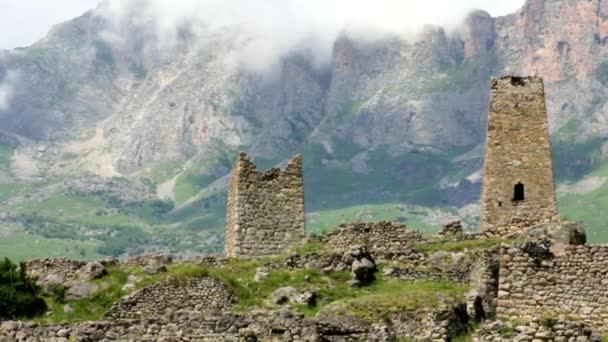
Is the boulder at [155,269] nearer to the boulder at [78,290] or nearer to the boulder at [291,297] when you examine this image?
the boulder at [78,290]

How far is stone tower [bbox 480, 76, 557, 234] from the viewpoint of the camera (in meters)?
44.7

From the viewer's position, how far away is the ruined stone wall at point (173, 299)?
1307 inches

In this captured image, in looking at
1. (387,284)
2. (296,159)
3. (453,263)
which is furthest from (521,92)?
(387,284)

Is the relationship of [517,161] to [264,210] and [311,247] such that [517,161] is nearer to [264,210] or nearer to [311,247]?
[264,210]

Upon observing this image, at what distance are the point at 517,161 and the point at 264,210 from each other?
10071mm

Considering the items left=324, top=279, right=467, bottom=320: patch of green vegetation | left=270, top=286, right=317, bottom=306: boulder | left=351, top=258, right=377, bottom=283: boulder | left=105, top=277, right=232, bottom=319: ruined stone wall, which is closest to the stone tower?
left=351, top=258, right=377, bottom=283: boulder

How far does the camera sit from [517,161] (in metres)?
45.2

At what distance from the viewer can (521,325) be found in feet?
72.7

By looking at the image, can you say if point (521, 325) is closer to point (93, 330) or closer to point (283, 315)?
point (283, 315)

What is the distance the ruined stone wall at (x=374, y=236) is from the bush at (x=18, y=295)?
10.6 m

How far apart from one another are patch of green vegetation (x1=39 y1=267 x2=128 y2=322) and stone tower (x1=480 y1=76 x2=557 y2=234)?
15.6 m

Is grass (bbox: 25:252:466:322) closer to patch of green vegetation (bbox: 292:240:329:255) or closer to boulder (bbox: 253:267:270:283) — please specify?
boulder (bbox: 253:267:270:283)

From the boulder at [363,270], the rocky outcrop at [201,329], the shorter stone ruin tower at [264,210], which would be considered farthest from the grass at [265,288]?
the shorter stone ruin tower at [264,210]

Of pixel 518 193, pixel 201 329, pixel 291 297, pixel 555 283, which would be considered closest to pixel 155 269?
pixel 291 297
